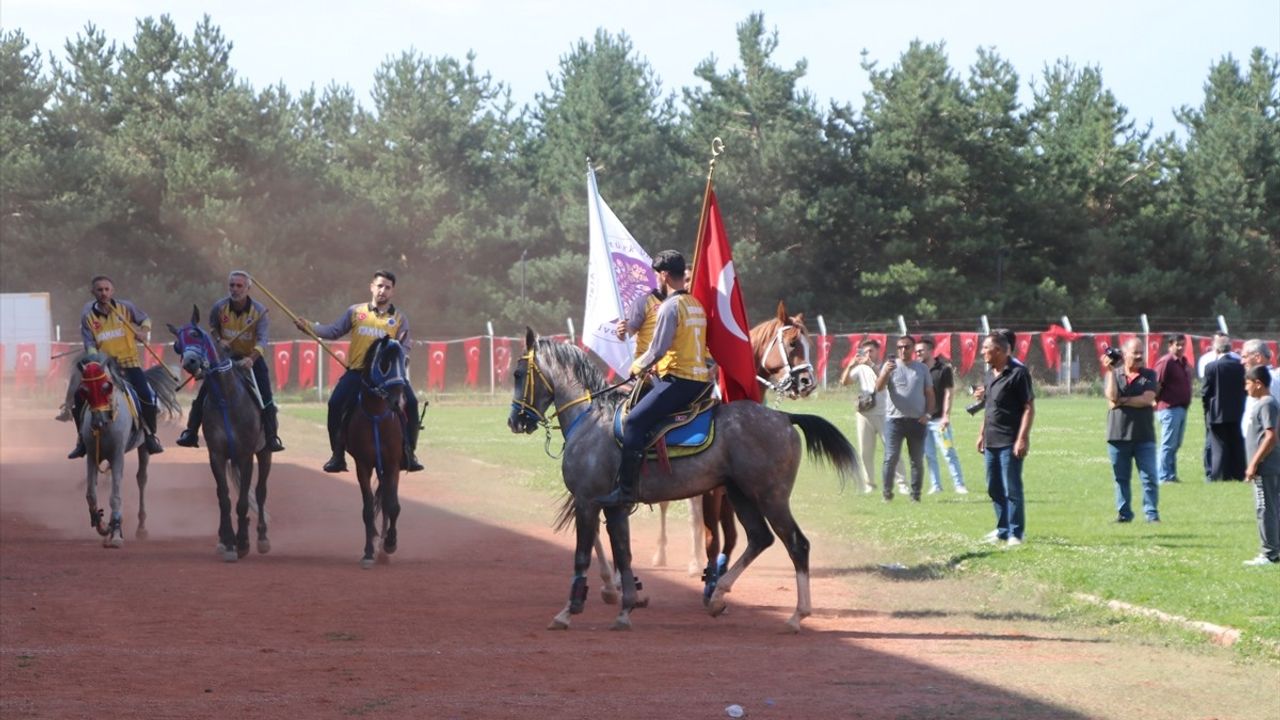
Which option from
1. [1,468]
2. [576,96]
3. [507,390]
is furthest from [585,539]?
[576,96]

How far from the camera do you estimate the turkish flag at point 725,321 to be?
1252 cm

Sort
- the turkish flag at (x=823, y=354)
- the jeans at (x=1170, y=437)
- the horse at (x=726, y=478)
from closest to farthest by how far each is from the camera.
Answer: the horse at (x=726, y=478) < the jeans at (x=1170, y=437) < the turkish flag at (x=823, y=354)

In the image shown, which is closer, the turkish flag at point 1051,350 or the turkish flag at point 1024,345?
the turkish flag at point 1051,350

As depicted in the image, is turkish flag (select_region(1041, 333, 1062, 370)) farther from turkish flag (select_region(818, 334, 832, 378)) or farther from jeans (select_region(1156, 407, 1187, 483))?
jeans (select_region(1156, 407, 1187, 483))

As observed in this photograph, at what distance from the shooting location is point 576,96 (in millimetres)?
67562

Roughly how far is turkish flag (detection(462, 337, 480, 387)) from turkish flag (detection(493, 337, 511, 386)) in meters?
0.63

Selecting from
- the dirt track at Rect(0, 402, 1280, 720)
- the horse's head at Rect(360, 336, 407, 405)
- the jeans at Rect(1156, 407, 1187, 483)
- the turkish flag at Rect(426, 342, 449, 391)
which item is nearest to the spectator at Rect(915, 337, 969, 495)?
the jeans at Rect(1156, 407, 1187, 483)

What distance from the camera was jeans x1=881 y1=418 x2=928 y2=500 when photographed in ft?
66.0

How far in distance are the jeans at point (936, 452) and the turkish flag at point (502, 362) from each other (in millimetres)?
32546

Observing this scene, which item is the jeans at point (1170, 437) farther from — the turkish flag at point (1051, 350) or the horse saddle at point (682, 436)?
the turkish flag at point (1051, 350)

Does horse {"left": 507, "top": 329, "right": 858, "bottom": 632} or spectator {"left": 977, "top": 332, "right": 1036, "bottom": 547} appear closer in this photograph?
horse {"left": 507, "top": 329, "right": 858, "bottom": 632}

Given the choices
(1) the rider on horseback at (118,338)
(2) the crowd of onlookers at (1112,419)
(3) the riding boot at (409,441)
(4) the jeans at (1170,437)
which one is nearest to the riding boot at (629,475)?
(3) the riding boot at (409,441)

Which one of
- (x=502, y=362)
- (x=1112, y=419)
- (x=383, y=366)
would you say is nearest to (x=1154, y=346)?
(x=502, y=362)

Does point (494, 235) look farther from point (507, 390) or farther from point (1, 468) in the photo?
point (1, 468)
